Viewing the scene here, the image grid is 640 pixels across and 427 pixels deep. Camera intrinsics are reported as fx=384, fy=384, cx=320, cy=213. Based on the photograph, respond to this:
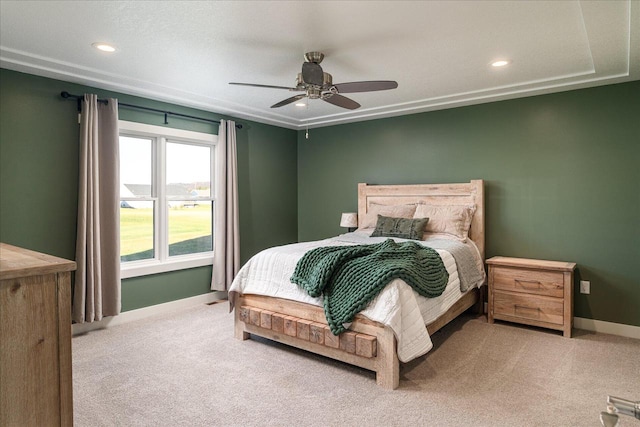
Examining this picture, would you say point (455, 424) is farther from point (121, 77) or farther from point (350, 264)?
point (121, 77)

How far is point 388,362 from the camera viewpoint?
2615mm

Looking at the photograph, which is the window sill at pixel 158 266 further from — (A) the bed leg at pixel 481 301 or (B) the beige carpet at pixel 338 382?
(A) the bed leg at pixel 481 301

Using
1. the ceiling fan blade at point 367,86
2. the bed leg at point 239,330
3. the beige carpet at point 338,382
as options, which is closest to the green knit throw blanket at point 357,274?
the beige carpet at point 338,382

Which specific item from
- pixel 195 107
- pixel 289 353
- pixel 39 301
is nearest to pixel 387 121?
pixel 195 107

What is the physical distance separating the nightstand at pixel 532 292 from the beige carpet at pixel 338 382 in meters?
0.16

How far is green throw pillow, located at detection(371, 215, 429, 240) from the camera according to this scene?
4223mm

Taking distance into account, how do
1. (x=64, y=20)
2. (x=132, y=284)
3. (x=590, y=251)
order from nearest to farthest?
(x=64, y=20), (x=590, y=251), (x=132, y=284)

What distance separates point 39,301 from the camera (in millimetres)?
977

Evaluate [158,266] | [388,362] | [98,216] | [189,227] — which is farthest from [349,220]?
[98,216]

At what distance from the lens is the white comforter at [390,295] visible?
2600 mm

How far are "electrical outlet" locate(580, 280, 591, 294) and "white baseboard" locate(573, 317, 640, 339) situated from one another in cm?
28

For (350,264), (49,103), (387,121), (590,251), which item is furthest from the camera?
(387,121)

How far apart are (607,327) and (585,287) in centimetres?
41

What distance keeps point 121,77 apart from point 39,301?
333cm
